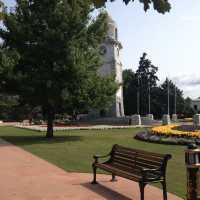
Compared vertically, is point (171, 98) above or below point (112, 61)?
below

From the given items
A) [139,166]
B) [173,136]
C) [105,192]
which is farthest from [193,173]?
[173,136]

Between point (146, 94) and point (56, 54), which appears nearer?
point (56, 54)

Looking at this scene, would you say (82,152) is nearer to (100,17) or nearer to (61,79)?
(61,79)

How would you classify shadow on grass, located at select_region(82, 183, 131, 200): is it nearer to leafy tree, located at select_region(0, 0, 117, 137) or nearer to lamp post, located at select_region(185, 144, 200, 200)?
lamp post, located at select_region(185, 144, 200, 200)

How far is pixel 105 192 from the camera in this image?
9.81 meters

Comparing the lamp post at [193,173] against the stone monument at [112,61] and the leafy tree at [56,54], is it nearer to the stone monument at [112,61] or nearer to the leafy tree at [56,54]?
the leafy tree at [56,54]

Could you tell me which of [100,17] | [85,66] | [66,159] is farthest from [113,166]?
[100,17]

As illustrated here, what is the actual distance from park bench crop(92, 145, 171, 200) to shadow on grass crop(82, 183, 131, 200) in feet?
1.18

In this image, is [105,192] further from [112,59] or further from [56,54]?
[112,59]

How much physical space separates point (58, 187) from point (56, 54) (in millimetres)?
16649

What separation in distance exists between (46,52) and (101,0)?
889 inches

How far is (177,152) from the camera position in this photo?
1758 cm

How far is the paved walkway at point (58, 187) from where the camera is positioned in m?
9.37

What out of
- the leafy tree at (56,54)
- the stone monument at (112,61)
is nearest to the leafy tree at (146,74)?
the stone monument at (112,61)
